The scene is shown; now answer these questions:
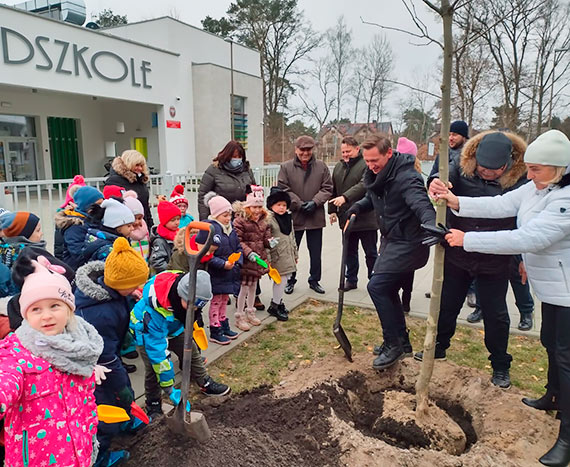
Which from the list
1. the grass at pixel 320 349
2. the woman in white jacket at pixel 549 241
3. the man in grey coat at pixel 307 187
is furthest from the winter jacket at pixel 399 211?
the man in grey coat at pixel 307 187

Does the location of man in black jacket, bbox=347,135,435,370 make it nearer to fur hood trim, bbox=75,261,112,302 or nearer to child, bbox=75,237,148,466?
child, bbox=75,237,148,466

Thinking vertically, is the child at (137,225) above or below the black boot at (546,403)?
above

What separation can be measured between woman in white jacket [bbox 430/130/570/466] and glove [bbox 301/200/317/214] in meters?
2.91

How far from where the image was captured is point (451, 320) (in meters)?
3.80

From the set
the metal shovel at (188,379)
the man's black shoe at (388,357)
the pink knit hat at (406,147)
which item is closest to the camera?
the metal shovel at (188,379)

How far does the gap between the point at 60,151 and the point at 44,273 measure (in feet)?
67.4

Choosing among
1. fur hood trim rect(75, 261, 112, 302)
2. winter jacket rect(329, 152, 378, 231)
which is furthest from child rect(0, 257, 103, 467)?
winter jacket rect(329, 152, 378, 231)

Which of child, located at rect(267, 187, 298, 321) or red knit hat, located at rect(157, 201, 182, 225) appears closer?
red knit hat, located at rect(157, 201, 182, 225)

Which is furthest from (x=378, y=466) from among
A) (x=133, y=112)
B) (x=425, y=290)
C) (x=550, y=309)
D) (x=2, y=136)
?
(x=133, y=112)

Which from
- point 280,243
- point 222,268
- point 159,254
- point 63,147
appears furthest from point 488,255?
point 63,147

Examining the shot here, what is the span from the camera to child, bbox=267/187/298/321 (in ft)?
16.8

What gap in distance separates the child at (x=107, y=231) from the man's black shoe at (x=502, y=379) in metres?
3.28

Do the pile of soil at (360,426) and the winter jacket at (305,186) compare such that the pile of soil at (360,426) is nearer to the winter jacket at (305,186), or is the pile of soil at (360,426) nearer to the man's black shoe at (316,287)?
the man's black shoe at (316,287)

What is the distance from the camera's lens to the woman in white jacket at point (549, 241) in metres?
2.56
